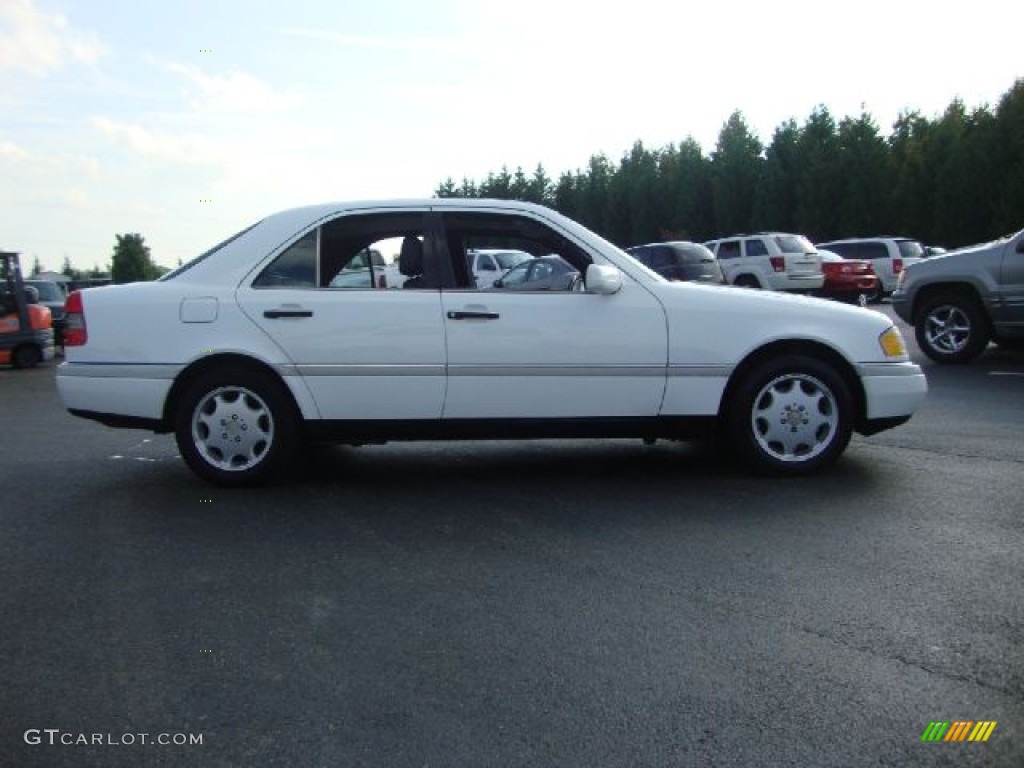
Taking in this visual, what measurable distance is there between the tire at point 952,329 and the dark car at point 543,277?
7.68 m

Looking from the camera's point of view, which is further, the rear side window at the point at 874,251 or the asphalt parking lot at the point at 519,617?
the rear side window at the point at 874,251

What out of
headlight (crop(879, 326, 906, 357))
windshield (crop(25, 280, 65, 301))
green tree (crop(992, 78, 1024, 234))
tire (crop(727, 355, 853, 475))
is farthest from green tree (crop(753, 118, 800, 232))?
tire (crop(727, 355, 853, 475))

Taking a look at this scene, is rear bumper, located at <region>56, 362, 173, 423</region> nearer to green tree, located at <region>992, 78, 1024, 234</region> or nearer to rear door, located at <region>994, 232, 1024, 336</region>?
rear door, located at <region>994, 232, 1024, 336</region>

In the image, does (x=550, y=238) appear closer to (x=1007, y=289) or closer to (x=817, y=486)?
(x=817, y=486)

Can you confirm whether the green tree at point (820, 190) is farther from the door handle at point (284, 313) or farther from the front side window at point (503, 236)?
the door handle at point (284, 313)

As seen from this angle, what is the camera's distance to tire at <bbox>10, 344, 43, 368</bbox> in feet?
52.8

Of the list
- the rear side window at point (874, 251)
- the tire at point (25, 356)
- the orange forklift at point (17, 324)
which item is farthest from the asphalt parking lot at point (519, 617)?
the rear side window at point (874, 251)

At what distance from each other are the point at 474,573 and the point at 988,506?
9.12ft

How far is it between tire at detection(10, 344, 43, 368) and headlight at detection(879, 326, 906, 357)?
14.9 m

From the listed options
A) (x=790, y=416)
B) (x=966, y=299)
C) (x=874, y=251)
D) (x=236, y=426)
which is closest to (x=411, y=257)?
(x=236, y=426)

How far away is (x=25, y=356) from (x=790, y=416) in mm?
14702

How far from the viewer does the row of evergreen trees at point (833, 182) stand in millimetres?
38250

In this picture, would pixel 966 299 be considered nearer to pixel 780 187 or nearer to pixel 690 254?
pixel 690 254

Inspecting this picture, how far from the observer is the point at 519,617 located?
3.41 meters
